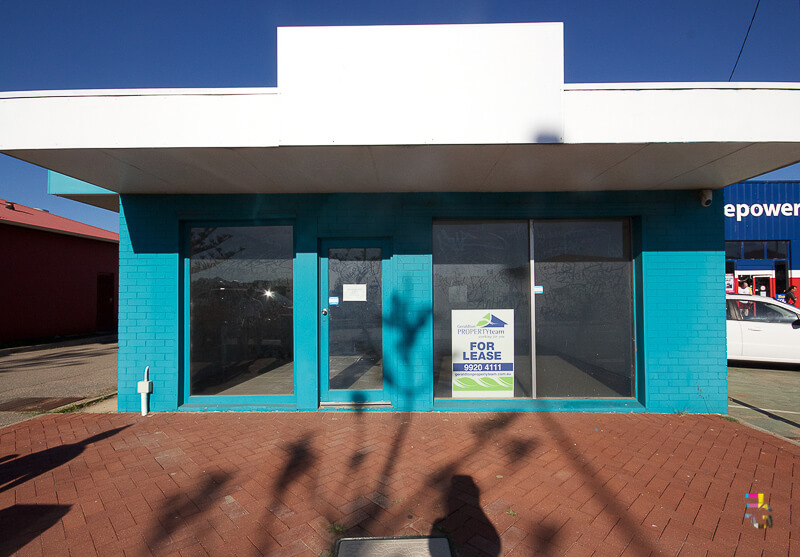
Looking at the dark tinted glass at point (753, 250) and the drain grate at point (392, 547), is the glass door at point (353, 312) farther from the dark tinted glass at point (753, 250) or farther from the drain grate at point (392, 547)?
the dark tinted glass at point (753, 250)

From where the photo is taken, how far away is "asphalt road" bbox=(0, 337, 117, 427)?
669 cm

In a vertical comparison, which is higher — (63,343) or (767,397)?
(767,397)

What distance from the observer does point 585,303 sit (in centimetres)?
557

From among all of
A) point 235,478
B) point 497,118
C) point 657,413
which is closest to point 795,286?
point 657,413

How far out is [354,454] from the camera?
3.92 metres

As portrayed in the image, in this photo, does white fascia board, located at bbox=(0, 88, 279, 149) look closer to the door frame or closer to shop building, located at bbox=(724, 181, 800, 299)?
the door frame

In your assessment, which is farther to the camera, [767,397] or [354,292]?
[767,397]

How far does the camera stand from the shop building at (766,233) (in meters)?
14.2

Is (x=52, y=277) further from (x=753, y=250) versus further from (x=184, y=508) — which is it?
(x=753, y=250)

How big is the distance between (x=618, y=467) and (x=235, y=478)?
342 centimetres

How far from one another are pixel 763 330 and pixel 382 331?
817 centimetres

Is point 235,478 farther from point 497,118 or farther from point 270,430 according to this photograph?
point 497,118

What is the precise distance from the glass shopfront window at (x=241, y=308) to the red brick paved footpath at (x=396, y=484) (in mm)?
758

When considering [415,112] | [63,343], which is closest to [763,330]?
[415,112]
